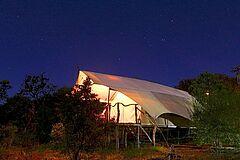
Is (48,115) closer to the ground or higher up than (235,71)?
closer to the ground

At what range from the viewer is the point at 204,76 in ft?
86.5

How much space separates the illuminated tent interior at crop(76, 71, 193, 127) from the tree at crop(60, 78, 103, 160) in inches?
175

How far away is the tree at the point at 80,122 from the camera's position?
26.1 ft

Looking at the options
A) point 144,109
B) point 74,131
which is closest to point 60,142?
point 74,131

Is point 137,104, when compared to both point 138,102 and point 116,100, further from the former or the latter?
point 116,100

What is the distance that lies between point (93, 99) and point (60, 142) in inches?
47.6

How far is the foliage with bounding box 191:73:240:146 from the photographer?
361 inches

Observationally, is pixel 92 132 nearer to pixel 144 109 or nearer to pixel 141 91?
pixel 144 109

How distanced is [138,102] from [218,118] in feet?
14.6

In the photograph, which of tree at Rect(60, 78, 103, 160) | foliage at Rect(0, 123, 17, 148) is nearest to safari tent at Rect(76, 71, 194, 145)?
foliage at Rect(0, 123, 17, 148)

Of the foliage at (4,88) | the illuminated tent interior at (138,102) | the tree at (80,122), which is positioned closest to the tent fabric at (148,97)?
the illuminated tent interior at (138,102)

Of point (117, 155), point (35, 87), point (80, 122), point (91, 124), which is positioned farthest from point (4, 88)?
point (91, 124)

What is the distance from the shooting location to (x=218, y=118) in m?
9.56

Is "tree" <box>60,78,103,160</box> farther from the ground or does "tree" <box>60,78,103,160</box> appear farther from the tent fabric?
the tent fabric
